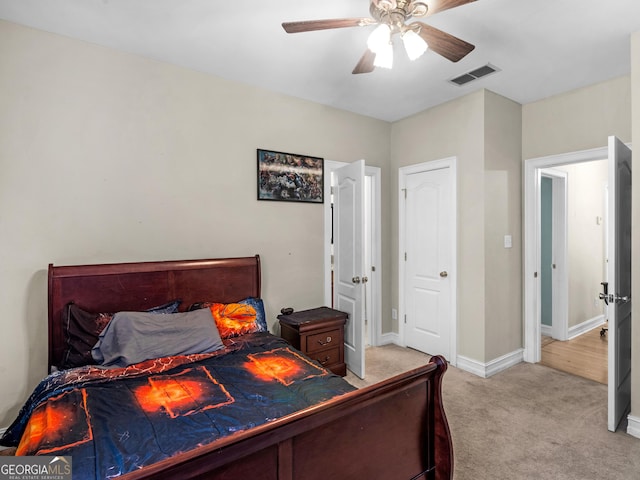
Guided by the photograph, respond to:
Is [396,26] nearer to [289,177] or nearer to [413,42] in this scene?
[413,42]

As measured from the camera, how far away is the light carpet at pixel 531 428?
78.7 inches

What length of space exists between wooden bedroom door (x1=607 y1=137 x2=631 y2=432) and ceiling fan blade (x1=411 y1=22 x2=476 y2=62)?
131 centimetres

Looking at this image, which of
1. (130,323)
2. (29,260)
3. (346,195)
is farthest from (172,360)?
(346,195)

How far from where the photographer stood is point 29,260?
228cm

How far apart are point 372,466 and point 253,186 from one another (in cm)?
249

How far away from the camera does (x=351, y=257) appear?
3377 millimetres

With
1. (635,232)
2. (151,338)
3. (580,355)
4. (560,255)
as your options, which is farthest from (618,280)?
(151,338)

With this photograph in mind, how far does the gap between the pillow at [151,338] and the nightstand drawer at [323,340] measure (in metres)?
0.93

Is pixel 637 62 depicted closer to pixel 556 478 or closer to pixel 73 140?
pixel 556 478

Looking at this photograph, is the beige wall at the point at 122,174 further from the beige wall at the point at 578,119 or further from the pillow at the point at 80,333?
the beige wall at the point at 578,119

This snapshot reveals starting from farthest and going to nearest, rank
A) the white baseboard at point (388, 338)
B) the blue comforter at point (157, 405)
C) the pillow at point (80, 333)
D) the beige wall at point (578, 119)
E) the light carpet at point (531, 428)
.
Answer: the white baseboard at point (388, 338) → the beige wall at point (578, 119) → the pillow at point (80, 333) → the light carpet at point (531, 428) → the blue comforter at point (157, 405)

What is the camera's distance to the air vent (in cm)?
286

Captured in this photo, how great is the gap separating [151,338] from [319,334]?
142 cm

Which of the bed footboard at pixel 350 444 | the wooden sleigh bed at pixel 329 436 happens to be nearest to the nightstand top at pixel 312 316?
the wooden sleigh bed at pixel 329 436
